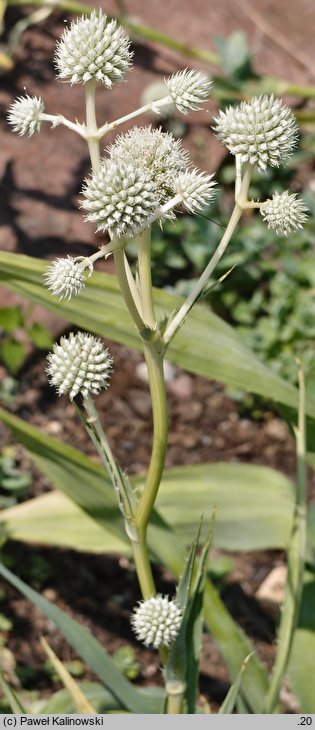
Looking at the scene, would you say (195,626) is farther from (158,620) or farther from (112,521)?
(112,521)

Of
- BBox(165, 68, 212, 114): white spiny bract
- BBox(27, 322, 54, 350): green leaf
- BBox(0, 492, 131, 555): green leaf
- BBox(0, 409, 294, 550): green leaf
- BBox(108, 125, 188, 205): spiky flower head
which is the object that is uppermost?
BBox(165, 68, 212, 114): white spiny bract

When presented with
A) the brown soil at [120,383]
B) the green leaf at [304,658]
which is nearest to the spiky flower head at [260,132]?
the green leaf at [304,658]

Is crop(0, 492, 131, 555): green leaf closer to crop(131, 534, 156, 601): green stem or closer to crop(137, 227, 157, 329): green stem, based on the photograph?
crop(131, 534, 156, 601): green stem

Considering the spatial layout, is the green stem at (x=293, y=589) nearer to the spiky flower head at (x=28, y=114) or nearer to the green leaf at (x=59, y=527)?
the green leaf at (x=59, y=527)

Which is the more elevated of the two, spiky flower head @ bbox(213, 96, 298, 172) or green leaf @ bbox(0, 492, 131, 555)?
spiky flower head @ bbox(213, 96, 298, 172)

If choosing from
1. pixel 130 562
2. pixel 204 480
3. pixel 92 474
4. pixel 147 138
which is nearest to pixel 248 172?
pixel 147 138

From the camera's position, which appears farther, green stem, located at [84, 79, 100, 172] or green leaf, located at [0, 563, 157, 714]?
green leaf, located at [0, 563, 157, 714]

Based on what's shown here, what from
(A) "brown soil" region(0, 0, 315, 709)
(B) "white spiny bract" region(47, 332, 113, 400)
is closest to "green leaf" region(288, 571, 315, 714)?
(A) "brown soil" region(0, 0, 315, 709)
